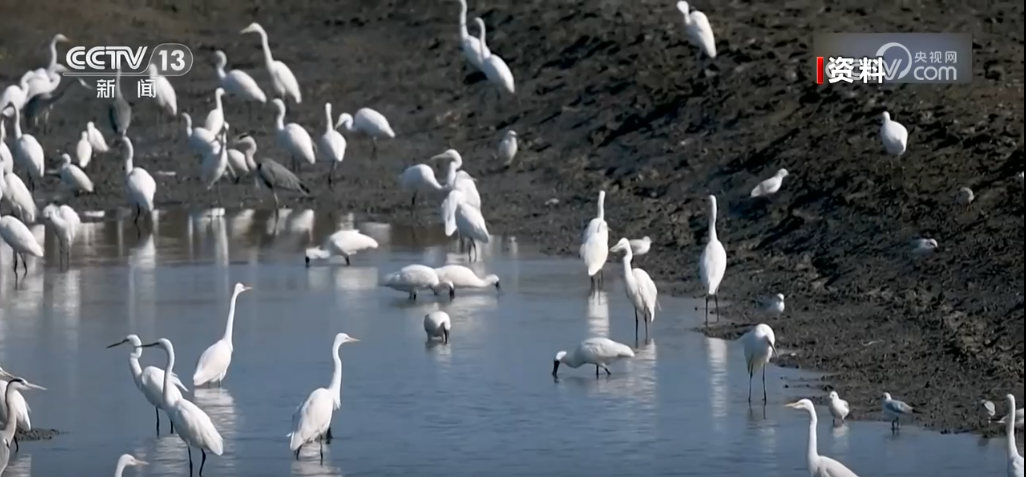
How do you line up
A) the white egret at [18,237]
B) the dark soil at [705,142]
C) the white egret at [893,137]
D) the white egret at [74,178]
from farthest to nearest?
the white egret at [74,178], the white egret at [18,237], the white egret at [893,137], the dark soil at [705,142]

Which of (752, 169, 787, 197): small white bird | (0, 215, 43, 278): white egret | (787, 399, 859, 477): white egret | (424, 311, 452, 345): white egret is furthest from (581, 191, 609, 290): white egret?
(787, 399, 859, 477): white egret

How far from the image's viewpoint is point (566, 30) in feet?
84.3

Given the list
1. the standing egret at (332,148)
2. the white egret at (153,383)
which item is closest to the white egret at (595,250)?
the white egret at (153,383)

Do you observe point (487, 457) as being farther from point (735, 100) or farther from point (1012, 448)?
point (735, 100)

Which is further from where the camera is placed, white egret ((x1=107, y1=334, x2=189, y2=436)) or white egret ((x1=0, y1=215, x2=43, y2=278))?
white egret ((x1=0, y1=215, x2=43, y2=278))

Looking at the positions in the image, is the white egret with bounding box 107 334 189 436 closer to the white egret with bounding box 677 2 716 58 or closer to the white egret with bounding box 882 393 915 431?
the white egret with bounding box 882 393 915 431

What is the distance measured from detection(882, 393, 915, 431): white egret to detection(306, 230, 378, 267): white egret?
7.14 metres

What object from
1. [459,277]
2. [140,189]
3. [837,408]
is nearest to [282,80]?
[140,189]

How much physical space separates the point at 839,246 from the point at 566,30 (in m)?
10.9

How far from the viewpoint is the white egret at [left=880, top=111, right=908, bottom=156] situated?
54.0ft

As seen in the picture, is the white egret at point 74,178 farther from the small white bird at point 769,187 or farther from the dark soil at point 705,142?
the small white bird at point 769,187

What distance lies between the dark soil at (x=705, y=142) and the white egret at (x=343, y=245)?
5.79 ft

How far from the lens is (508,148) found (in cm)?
2117

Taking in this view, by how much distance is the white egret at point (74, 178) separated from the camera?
69.1ft
